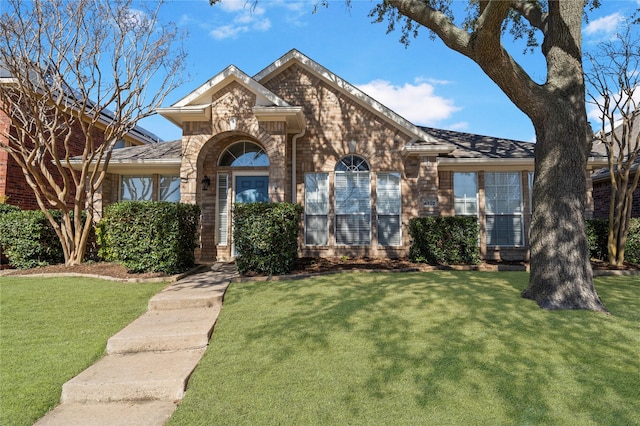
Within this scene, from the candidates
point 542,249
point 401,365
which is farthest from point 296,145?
point 401,365

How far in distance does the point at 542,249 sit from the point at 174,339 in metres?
5.49

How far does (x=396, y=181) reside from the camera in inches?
419

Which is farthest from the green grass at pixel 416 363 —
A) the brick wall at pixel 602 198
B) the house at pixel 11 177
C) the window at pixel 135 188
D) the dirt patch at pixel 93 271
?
the brick wall at pixel 602 198

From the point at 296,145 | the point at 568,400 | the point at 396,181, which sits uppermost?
the point at 296,145

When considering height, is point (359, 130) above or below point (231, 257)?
above

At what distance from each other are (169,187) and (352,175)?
5.96m

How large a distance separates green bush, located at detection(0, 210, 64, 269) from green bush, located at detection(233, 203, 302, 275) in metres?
5.38

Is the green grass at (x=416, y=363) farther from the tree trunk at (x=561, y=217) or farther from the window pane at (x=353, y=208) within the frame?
the window pane at (x=353, y=208)

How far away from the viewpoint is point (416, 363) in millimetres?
3498

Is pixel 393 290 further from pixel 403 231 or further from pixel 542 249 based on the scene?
pixel 403 231

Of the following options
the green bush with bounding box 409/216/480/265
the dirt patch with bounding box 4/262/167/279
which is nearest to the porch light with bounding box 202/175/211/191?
the dirt patch with bounding box 4/262/167/279

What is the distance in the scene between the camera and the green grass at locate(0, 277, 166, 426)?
3.20 m

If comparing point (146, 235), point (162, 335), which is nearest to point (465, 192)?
point (146, 235)

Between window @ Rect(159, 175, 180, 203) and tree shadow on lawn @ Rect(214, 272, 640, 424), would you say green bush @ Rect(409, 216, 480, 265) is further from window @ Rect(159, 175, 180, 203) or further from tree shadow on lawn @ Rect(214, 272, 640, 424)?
window @ Rect(159, 175, 180, 203)
